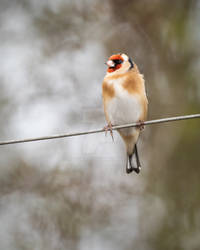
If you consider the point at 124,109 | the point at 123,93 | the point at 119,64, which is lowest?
the point at 124,109

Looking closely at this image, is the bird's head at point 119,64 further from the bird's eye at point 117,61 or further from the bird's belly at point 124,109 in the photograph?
the bird's belly at point 124,109

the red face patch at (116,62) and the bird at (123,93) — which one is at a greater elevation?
the red face patch at (116,62)

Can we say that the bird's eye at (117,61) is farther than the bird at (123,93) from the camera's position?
Yes

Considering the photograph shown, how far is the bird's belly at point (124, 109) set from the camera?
4281 mm

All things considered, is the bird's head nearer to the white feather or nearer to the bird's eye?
the bird's eye

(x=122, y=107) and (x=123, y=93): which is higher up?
(x=123, y=93)

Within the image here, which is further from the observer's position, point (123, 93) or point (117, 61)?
point (117, 61)

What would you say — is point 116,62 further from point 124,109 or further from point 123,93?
point 124,109

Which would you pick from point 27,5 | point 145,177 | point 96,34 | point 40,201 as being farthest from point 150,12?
point 40,201

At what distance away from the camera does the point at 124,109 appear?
4.33 metres

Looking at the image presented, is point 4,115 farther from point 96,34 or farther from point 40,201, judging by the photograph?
point 96,34

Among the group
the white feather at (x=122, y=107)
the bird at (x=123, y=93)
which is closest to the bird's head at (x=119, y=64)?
the bird at (x=123, y=93)

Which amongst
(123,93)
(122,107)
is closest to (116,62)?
(123,93)

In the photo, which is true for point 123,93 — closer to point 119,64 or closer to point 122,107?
point 122,107
